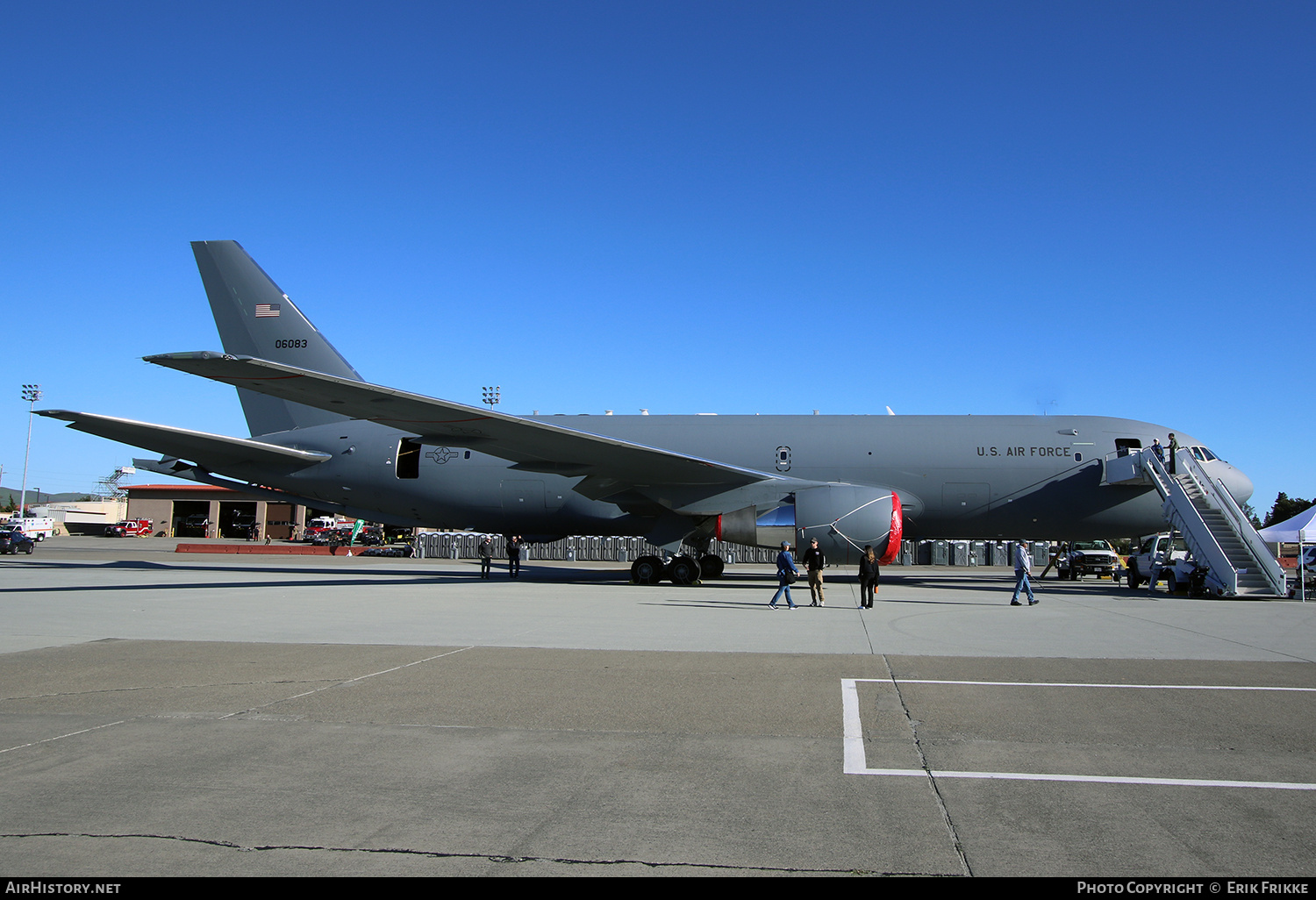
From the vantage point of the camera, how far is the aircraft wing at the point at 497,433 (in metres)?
14.7

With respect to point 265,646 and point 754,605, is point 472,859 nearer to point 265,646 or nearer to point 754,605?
point 265,646

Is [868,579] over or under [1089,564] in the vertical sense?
over

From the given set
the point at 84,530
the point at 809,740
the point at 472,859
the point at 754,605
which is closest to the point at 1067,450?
the point at 754,605

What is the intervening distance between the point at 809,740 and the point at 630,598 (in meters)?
11.2

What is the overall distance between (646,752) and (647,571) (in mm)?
15557

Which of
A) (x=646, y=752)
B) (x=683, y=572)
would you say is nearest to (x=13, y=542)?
(x=683, y=572)

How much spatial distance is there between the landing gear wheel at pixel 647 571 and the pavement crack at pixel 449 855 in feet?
56.0

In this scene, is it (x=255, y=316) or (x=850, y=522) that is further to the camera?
(x=255, y=316)

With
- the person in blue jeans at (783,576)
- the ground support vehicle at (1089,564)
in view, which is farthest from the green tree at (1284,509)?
the person in blue jeans at (783,576)

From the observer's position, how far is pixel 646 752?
5020 mm

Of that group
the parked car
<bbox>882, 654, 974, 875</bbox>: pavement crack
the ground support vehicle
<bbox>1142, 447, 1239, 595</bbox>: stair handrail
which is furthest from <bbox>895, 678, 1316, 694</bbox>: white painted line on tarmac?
the parked car

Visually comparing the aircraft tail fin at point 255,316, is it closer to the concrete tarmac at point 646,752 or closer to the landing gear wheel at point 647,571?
the landing gear wheel at point 647,571

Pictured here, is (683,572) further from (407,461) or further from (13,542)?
→ (13,542)

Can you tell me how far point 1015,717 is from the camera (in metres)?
6.02
